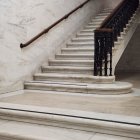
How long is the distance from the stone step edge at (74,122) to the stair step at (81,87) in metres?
1.45

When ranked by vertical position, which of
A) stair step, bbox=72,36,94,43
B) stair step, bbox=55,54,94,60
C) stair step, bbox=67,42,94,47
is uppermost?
stair step, bbox=72,36,94,43

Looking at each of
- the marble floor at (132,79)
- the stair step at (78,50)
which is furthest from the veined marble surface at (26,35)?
the marble floor at (132,79)

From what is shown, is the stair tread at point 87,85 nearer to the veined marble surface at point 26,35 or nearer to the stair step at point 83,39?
the veined marble surface at point 26,35

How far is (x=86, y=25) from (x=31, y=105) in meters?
4.71

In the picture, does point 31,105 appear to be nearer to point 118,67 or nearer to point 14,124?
point 14,124

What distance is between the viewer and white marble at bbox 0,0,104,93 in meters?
4.59

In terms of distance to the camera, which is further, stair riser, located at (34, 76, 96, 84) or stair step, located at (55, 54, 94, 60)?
stair step, located at (55, 54, 94, 60)

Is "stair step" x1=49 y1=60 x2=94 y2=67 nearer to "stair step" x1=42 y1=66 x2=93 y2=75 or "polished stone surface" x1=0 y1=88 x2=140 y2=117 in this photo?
"stair step" x1=42 y1=66 x2=93 y2=75

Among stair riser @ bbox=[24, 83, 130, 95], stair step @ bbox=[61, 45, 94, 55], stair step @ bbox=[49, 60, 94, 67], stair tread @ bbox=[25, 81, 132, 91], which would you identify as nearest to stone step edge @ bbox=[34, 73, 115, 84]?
stair tread @ bbox=[25, 81, 132, 91]

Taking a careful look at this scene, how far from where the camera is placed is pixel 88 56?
5801mm

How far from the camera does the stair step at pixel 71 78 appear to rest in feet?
15.7

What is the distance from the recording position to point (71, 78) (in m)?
5.07

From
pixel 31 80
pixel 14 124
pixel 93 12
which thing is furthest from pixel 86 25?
pixel 14 124

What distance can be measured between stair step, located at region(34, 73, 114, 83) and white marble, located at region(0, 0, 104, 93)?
25 cm
